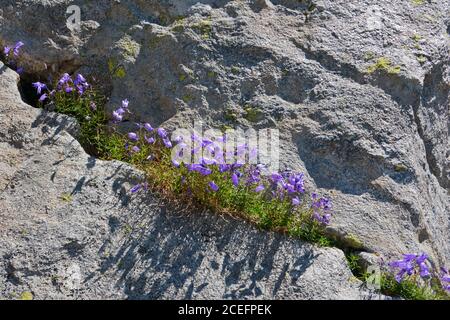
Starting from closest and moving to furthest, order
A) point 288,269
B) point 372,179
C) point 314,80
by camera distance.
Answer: point 288,269 → point 372,179 → point 314,80

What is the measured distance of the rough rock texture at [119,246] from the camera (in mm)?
6062

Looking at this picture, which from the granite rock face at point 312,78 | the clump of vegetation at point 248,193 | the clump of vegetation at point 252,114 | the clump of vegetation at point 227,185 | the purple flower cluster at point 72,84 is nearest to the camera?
the clump of vegetation at point 248,193

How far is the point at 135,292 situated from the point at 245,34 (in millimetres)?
3285

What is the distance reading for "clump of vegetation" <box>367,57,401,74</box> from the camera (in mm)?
7402

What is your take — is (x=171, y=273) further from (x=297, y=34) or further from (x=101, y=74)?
(x=297, y=34)

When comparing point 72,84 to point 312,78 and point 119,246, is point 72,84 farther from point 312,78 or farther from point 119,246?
point 312,78

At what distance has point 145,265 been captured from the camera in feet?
20.4

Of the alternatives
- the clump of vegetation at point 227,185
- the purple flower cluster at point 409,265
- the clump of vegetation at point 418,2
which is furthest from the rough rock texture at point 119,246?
the clump of vegetation at point 418,2

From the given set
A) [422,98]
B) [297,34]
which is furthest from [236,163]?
[422,98]

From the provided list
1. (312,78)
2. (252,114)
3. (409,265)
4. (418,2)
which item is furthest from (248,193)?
(418,2)

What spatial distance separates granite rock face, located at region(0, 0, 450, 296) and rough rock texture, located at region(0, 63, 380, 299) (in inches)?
30.4

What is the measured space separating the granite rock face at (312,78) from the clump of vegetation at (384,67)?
0.04 feet

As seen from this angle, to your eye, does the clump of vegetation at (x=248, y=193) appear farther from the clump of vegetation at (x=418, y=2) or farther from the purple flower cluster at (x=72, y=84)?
the clump of vegetation at (x=418, y=2)

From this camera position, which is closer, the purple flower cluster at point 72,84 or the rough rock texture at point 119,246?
the rough rock texture at point 119,246
